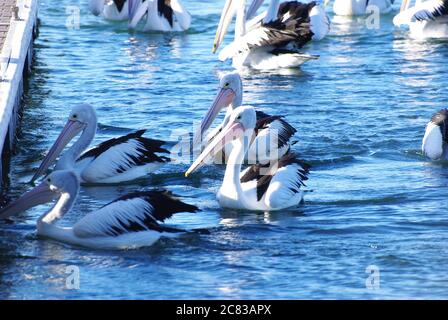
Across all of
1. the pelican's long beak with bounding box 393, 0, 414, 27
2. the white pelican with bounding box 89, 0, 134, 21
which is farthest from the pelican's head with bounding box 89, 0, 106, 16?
the pelican's long beak with bounding box 393, 0, 414, 27

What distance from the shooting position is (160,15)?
15414mm

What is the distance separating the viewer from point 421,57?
1400 cm

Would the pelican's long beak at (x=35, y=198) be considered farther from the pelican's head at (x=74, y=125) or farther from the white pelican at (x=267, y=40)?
the white pelican at (x=267, y=40)

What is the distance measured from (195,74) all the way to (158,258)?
18.6ft

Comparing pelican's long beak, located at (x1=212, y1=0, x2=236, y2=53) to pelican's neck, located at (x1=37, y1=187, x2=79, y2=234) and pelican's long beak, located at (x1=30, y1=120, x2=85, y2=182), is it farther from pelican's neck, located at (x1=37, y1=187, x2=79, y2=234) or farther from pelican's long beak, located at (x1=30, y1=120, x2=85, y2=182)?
pelican's neck, located at (x1=37, y1=187, x2=79, y2=234)

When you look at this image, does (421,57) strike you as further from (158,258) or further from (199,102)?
(158,258)

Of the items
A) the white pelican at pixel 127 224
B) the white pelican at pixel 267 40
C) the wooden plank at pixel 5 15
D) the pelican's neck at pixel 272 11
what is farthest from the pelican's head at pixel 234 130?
the pelican's neck at pixel 272 11

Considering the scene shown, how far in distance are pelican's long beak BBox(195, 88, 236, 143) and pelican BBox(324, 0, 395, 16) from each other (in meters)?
6.29

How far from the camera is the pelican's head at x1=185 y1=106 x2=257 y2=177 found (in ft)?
29.6

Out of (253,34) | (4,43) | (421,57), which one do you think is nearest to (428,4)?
(421,57)

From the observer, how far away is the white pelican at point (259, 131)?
9.73 m

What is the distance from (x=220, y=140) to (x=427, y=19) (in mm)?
6097

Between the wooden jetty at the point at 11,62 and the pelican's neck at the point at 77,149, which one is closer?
the pelican's neck at the point at 77,149

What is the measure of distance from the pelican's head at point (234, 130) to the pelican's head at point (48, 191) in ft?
3.94
